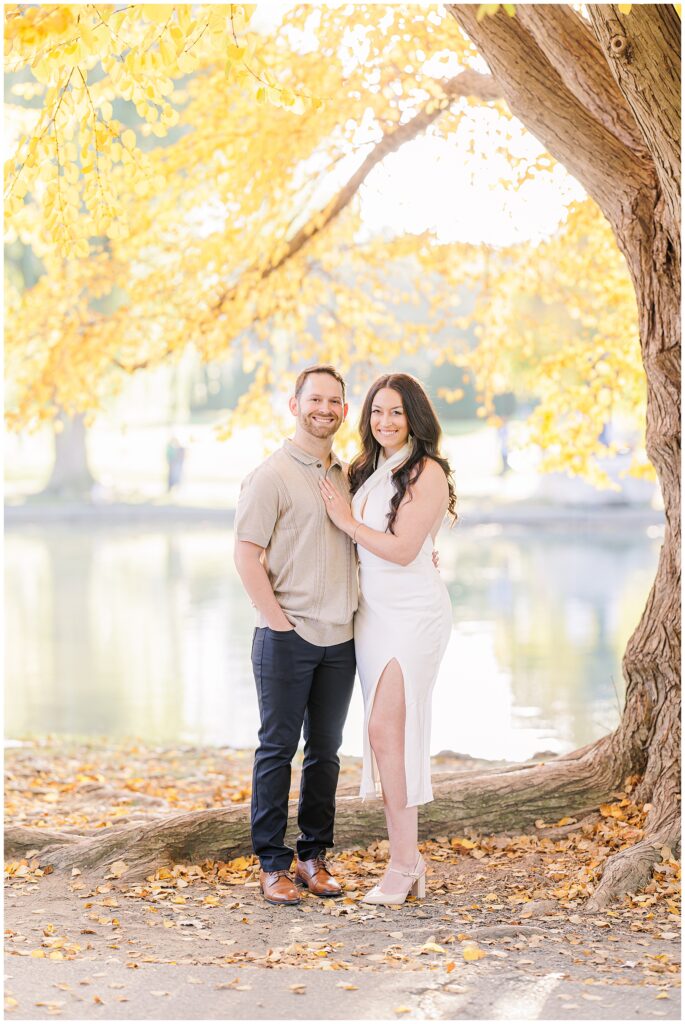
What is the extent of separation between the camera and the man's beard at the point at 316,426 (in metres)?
4.35

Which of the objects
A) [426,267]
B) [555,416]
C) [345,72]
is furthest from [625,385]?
[345,72]

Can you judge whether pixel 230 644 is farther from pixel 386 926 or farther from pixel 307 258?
pixel 386 926

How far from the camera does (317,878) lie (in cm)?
445

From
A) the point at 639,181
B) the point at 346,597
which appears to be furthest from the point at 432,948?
the point at 639,181

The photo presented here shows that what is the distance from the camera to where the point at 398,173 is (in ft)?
Answer: 25.6

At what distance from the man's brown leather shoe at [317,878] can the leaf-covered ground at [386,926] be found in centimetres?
5

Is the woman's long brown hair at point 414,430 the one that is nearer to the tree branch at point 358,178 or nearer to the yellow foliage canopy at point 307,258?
the yellow foliage canopy at point 307,258

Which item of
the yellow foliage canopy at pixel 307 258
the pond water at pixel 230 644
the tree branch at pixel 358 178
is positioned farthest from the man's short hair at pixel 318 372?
the tree branch at pixel 358 178

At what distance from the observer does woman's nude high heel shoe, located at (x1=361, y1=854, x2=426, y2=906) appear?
4.34m

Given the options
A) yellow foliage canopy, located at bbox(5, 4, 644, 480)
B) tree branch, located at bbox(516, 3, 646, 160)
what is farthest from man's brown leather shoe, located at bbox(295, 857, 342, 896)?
yellow foliage canopy, located at bbox(5, 4, 644, 480)

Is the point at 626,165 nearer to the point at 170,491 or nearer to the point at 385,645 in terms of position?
the point at 385,645

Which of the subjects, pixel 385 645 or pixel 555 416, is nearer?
pixel 385 645

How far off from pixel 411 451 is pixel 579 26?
1720mm

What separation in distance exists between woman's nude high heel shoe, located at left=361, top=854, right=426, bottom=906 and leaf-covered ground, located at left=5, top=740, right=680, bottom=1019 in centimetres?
4
